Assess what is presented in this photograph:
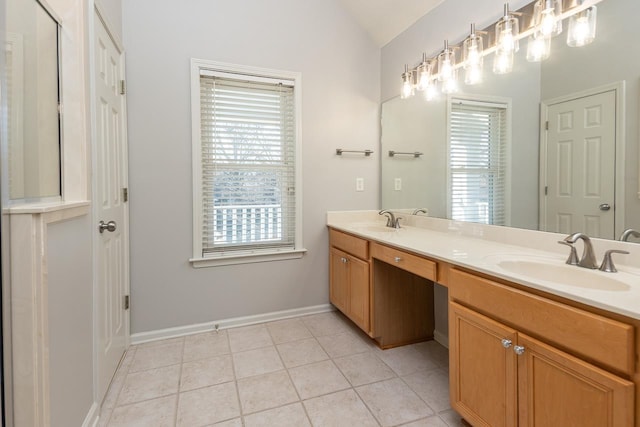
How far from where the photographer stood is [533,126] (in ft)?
5.25

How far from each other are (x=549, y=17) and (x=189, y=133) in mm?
2225

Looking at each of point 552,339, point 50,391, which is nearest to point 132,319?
point 50,391

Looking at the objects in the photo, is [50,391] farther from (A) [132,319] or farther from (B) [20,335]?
(A) [132,319]

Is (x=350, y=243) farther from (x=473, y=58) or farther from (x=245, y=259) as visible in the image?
(x=473, y=58)

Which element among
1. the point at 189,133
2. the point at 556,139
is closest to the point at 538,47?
the point at 556,139

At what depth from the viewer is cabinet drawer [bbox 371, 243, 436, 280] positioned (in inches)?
61.8

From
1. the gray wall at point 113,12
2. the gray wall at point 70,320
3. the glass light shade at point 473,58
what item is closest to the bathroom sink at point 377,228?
the glass light shade at point 473,58

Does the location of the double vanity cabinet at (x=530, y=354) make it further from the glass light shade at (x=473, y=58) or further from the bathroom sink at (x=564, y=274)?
the glass light shade at (x=473, y=58)

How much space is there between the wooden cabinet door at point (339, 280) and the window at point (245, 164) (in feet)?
1.03

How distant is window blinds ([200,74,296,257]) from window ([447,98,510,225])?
1247 mm

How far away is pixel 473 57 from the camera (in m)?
1.83

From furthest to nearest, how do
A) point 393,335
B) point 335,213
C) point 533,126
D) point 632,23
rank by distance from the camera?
1. point 335,213
2. point 393,335
3. point 533,126
4. point 632,23

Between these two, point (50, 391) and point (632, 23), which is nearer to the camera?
point (50, 391)

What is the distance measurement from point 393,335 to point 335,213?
1110 millimetres
